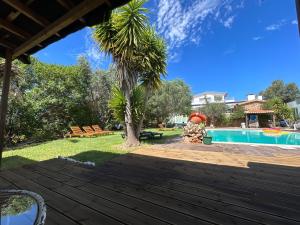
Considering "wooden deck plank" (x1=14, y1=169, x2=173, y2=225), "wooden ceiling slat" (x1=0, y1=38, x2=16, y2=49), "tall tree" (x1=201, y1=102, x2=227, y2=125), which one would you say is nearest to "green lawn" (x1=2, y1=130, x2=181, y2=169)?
"wooden deck plank" (x1=14, y1=169, x2=173, y2=225)

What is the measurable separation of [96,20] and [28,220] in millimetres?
2634

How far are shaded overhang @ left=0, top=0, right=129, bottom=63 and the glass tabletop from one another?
7.95ft

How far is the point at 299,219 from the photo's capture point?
7.73ft

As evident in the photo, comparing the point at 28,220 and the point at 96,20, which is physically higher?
the point at 96,20

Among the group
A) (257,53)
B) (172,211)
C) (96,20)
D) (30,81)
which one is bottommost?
(172,211)

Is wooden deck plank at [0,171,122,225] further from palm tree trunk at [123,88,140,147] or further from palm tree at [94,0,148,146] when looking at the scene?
palm tree at [94,0,148,146]

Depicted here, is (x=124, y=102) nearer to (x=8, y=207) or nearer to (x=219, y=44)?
(x=8, y=207)

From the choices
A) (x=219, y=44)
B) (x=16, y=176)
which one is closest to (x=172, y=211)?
(x=16, y=176)

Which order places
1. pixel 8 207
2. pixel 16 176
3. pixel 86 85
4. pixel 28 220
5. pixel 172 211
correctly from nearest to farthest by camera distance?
1. pixel 28 220
2. pixel 8 207
3. pixel 172 211
4. pixel 16 176
5. pixel 86 85

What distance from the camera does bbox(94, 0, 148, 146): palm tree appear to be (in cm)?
828

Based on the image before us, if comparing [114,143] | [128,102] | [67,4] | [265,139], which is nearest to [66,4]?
[67,4]

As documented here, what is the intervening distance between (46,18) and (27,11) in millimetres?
337

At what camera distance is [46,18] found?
3.31 m

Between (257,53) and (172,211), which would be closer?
(172,211)
